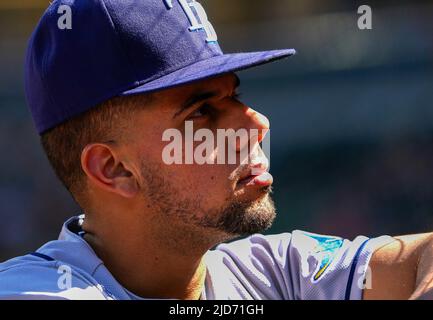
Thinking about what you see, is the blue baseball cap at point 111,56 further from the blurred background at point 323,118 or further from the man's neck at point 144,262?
the blurred background at point 323,118

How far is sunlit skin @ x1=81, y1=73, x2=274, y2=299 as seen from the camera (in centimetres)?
192

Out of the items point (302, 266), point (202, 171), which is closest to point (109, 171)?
point (202, 171)

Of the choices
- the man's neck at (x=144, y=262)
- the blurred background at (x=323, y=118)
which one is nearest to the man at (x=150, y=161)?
the man's neck at (x=144, y=262)

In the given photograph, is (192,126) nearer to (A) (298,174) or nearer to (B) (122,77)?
(B) (122,77)

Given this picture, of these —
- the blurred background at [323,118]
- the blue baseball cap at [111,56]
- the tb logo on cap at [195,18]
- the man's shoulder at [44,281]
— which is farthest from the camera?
the blurred background at [323,118]

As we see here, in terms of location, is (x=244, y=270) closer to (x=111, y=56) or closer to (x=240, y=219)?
(x=240, y=219)

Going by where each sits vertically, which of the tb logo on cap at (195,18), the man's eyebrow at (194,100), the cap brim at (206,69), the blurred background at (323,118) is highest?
the tb logo on cap at (195,18)

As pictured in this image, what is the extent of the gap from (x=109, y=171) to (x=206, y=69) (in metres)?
0.35

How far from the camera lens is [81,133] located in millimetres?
1969

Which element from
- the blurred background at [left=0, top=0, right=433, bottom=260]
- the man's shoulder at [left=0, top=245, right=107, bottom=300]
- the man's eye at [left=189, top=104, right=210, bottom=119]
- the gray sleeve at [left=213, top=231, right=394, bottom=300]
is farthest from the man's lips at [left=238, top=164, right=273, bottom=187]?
the blurred background at [left=0, top=0, right=433, bottom=260]

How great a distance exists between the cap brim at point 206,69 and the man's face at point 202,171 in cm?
4

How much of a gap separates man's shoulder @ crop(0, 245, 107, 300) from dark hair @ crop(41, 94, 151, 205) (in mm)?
245

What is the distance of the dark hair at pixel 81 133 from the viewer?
6.31 feet

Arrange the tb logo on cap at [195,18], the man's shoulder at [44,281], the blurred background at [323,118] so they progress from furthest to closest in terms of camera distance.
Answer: the blurred background at [323,118], the tb logo on cap at [195,18], the man's shoulder at [44,281]
